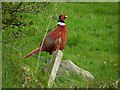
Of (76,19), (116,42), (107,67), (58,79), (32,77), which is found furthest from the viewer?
(76,19)

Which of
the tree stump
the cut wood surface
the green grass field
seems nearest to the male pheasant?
Result: the green grass field

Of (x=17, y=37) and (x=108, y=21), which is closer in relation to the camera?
(x=17, y=37)

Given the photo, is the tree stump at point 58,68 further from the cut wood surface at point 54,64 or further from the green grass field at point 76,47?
the green grass field at point 76,47

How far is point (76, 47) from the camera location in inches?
427

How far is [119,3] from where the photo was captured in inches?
544

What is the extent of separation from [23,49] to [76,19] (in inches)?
142

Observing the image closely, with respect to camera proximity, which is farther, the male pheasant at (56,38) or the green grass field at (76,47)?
the male pheasant at (56,38)

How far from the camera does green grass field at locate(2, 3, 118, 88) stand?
24.7ft

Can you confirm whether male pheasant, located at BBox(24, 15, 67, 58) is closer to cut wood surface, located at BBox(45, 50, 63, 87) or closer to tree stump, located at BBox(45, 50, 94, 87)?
tree stump, located at BBox(45, 50, 94, 87)

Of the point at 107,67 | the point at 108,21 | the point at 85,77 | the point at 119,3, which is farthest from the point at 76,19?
the point at 85,77

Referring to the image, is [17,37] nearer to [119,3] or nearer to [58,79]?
[58,79]

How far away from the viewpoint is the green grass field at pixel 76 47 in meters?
7.52

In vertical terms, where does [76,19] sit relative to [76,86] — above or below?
below

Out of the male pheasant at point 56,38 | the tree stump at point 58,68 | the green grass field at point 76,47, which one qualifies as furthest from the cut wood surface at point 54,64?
the male pheasant at point 56,38
